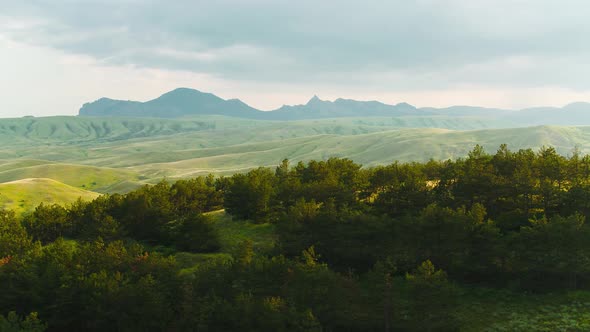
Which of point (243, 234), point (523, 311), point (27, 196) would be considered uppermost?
point (243, 234)

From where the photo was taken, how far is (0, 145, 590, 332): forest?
143 feet

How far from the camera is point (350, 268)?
57125 mm

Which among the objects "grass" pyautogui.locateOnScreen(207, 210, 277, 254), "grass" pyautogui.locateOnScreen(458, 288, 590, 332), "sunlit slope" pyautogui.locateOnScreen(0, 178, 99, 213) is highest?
"grass" pyautogui.locateOnScreen(207, 210, 277, 254)

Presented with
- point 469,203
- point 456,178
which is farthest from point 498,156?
point 469,203

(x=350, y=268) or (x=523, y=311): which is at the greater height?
(x=350, y=268)

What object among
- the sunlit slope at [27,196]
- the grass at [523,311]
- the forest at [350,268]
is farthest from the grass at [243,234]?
the sunlit slope at [27,196]

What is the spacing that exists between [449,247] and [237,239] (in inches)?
1501

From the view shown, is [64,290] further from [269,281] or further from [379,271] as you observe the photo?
[379,271]

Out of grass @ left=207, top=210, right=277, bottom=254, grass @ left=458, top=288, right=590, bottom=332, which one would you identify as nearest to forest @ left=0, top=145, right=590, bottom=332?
grass @ left=458, top=288, right=590, bottom=332

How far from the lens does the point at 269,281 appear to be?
46406mm

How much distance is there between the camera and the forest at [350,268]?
43719 mm

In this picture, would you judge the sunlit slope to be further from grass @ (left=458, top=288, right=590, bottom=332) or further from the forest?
grass @ (left=458, top=288, right=590, bottom=332)

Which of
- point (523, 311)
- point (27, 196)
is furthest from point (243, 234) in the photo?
point (27, 196)

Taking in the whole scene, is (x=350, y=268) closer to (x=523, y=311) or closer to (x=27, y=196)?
(x=523, y=311)
